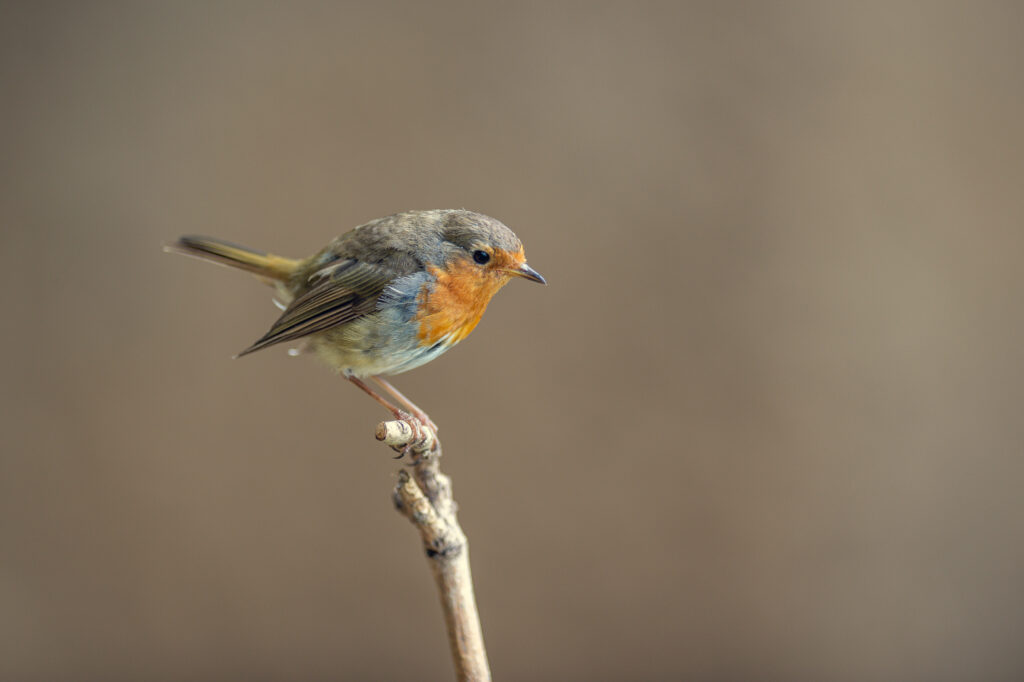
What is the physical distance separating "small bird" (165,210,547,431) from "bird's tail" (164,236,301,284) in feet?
0.55

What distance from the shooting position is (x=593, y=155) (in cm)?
346

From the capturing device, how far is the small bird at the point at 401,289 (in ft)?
5.28

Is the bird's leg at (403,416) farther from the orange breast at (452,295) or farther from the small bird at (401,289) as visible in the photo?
the orange breast at (452,295)

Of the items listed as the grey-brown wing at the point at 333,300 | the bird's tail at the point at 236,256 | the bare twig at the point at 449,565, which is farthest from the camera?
the bird's tail at the point at 236,256

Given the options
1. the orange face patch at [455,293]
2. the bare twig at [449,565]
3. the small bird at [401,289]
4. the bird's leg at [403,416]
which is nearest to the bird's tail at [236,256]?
the small bird at [401,289]

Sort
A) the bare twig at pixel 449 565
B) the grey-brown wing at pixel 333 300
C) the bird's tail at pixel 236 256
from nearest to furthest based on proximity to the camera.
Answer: the bare twig at pixel 449 565 < the grey-brown wing at pixel 333 300 < the bird's tail at pixel 236 256

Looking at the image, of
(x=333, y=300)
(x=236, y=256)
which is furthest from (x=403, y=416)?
(x=236, y=256)

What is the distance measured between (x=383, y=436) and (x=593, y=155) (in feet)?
7.26

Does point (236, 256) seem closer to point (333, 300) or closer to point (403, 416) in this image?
point (333, 300)

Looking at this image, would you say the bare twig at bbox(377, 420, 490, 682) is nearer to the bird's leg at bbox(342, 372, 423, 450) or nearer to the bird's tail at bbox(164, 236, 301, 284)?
the bird's leg at bbox(342, 372, 423, 450)

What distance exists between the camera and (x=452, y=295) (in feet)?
5.44

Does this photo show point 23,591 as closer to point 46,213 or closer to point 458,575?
point 46,213

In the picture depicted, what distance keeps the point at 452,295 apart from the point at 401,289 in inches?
4.2

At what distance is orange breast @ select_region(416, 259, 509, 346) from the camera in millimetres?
1628
